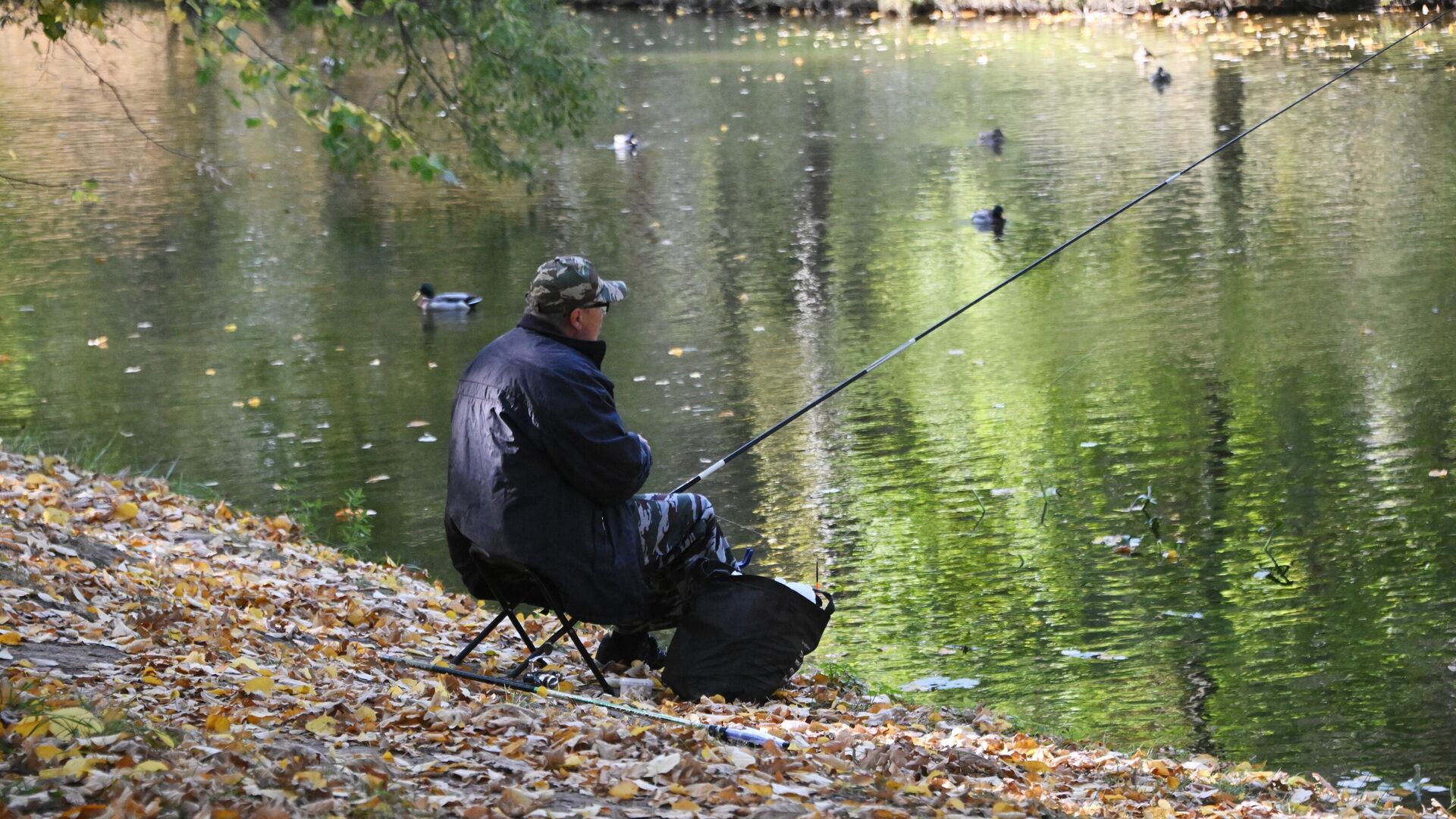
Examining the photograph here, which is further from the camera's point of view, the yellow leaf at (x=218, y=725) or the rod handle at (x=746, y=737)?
the rod handle at (x=746, y=737)

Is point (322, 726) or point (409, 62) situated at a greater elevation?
point (409, 62)

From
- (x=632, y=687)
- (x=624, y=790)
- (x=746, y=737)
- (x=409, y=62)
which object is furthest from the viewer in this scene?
(x=409, y=62)

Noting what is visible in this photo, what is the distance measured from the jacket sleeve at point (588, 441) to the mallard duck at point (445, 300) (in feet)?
27.0

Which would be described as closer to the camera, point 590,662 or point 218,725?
point 218,725

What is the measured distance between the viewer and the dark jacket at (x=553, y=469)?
15.4 feet

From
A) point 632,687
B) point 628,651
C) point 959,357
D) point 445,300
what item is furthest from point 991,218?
point 632,687

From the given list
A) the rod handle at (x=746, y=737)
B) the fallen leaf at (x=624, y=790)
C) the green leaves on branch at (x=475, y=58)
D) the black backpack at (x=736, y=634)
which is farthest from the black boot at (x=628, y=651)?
the green leaves on branch at (x=475, y=58)

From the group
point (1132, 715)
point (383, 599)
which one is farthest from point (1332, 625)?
point (383, 599)

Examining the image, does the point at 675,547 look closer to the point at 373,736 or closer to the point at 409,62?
the point at 373,736

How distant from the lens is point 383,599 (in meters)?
6.28

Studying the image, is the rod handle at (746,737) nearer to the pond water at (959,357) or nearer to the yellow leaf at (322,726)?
the yellow leaf at (322,726)

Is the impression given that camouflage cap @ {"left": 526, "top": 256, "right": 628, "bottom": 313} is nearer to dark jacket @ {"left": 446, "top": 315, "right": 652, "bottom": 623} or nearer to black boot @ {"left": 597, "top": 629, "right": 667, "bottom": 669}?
dark jacket @ {"left": 446, "top": 315, "right": 652, "bottom": 623}

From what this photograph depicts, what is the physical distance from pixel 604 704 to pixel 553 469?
722 millimetres

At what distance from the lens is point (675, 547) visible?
5.09 meters
